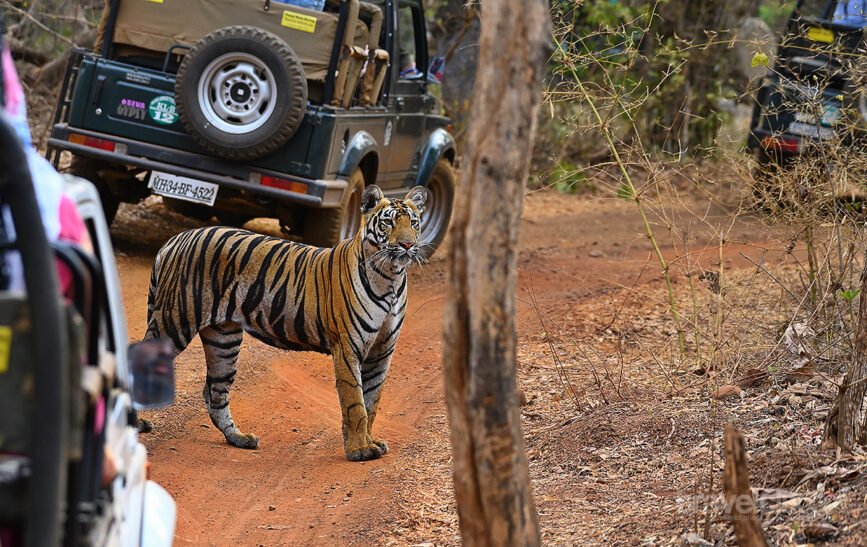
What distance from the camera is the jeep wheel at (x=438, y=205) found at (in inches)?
452

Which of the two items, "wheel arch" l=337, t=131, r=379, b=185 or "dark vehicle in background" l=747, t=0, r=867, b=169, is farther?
"wheel arch" l=337, t=131, r=379, b=185

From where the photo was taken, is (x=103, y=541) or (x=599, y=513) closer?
(x=103, y=541)

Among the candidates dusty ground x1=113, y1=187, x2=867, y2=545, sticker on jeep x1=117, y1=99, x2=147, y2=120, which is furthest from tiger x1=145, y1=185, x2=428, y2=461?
sticker on jeep x1=117, y1=99, x2=147, y2=120

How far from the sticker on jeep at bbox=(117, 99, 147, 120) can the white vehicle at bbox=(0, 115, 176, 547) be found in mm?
6256

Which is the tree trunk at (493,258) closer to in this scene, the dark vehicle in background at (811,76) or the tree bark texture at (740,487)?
the tree bark texture at (740,487)

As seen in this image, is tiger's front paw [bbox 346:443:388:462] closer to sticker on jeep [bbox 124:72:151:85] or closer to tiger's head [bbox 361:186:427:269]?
tiger's head [bbox 361:186:427:269]

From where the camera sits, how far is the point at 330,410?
23.1ft

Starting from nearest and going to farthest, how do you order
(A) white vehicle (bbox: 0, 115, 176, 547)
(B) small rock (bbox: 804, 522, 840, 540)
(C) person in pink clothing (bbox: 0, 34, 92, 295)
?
(A) white vehicle (bbox: 0, 115, 176, 547) → (C) person in pink clothing (bbox: 0, 34, 92, 295) → (B) small rock (bbox: 804, 522, 840, 540)

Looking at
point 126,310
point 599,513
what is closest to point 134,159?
point 126,310

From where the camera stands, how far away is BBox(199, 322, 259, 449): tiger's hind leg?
625 cm

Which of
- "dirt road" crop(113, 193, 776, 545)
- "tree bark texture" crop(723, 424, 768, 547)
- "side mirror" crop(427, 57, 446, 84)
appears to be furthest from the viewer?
"side mirror" crop(427, 57, 446, 84)

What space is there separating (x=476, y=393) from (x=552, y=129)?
43.1 ft

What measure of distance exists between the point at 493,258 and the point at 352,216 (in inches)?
259

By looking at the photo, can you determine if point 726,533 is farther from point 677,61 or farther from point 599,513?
point 677,61
